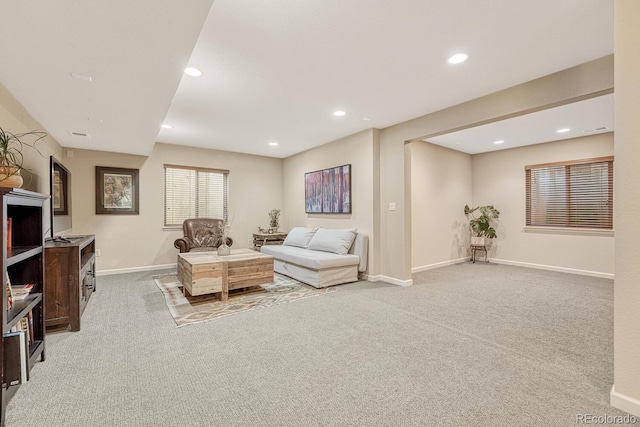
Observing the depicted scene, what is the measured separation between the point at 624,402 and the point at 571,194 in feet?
16.3

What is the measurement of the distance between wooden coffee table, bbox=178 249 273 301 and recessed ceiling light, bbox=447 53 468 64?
309 cm

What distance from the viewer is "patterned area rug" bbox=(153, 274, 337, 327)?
3.10m

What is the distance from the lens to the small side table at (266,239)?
611cm

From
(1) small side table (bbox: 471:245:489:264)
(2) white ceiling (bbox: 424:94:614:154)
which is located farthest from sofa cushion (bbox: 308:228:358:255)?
(1) small side table (bbox: 471:245:489:264)

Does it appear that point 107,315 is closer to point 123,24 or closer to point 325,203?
point 123,24

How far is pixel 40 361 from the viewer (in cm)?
214

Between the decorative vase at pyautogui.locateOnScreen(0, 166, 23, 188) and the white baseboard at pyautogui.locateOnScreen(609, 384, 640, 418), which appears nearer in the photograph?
the white baseboard at pyautogui.locateOnScreen(609, 384, 640, 418)

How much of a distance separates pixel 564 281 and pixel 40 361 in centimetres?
646

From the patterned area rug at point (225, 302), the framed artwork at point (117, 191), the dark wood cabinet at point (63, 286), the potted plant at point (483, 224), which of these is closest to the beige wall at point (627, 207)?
the patterned area rug at point (225, 302)

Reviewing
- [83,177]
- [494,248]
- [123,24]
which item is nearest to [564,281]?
[494,248]

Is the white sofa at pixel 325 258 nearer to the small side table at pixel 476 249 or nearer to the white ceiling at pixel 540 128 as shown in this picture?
the white ceiling at pixel 540 128

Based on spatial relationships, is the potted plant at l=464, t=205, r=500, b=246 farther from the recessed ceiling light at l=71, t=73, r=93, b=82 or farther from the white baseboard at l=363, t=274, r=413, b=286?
the recessed ceiling light at l=71, t=73, r=93, b=82

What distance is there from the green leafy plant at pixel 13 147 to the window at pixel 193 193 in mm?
2215

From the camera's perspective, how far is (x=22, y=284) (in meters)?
2.25
